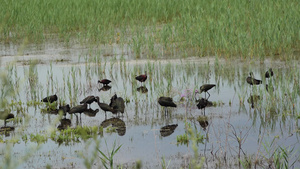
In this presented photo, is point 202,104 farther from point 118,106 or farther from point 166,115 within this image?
point 118,106

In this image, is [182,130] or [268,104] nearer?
[182,130]

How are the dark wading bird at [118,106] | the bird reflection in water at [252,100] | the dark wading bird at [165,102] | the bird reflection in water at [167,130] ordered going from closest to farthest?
the bird reflection in water at [167,130], the dark wading bird at [165,102], the dark wading bird at [118,106], the bird reflection in water at [252,100]

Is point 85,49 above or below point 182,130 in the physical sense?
above

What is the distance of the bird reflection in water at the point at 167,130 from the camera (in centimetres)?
634

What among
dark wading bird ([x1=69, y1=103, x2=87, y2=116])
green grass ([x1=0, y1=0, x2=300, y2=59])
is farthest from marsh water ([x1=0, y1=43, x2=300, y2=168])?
green grass ([x1=0, y1=0, x2=300, y2=59])

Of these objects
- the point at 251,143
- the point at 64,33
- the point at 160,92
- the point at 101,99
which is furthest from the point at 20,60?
the point at 251,143

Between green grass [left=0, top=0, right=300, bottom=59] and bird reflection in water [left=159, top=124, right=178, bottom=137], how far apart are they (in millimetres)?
4330

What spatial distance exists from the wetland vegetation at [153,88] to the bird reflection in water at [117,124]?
13 mm

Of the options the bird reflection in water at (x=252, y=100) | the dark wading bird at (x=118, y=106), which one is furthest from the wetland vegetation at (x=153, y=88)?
the dark wading bird at (x=118, y=106)

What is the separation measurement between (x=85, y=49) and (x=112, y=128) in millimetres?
6711

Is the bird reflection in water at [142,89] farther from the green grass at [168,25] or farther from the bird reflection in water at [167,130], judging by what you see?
the green grass at [168,25]

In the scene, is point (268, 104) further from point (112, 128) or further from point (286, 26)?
point (286, 26)

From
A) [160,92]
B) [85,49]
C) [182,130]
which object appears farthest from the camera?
[85,49]

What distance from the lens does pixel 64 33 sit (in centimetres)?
1540
